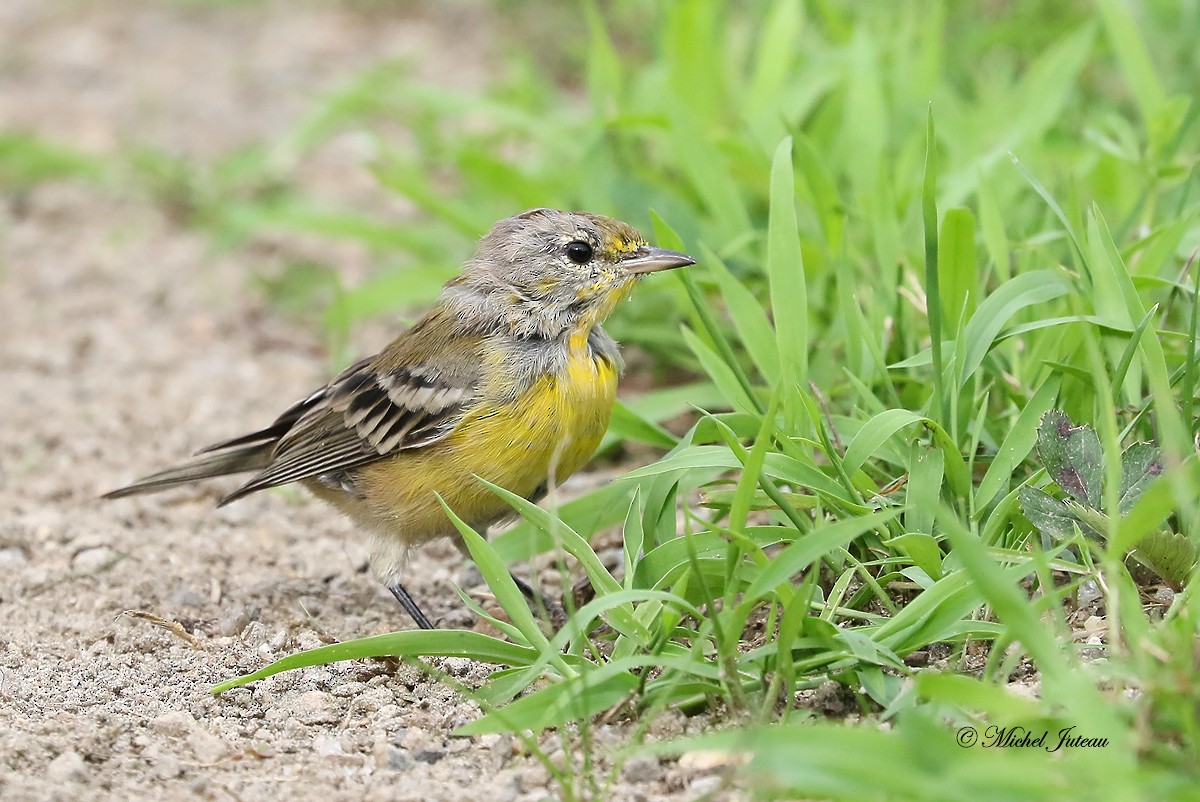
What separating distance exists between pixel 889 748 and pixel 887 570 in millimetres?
1203

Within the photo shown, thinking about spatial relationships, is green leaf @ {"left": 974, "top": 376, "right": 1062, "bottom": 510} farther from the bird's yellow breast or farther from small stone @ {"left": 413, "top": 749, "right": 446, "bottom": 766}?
small stone @ {"left": 413, "top": 749, "right": 446, "bottom": 766}

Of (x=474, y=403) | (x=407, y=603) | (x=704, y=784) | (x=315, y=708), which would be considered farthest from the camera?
(x=407, y=603)

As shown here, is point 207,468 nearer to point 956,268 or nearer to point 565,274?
point 565,274

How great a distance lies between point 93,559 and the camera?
15.4 ft

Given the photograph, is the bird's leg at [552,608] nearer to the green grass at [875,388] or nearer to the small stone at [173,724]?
the green grass at [875,388]

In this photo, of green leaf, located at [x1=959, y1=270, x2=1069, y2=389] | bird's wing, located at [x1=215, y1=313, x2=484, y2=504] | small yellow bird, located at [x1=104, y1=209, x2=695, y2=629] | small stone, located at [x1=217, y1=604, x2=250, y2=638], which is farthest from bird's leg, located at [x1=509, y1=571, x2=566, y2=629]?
green leaf, located at [x1=959, y1=270, x2=1069, y2=389]

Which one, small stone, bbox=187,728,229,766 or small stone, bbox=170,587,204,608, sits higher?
small stone, bbox=187,728,229,766

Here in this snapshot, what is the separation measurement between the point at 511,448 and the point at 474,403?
0.72 ft

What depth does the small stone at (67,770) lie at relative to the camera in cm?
301

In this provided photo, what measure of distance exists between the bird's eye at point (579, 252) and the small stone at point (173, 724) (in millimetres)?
2073

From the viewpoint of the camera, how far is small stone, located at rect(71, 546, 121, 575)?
15.2ft

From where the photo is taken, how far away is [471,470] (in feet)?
13.8

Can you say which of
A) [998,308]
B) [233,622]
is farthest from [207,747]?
[998,308]

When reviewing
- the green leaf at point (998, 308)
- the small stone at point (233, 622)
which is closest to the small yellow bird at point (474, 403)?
the small stone at point (233, 622)
